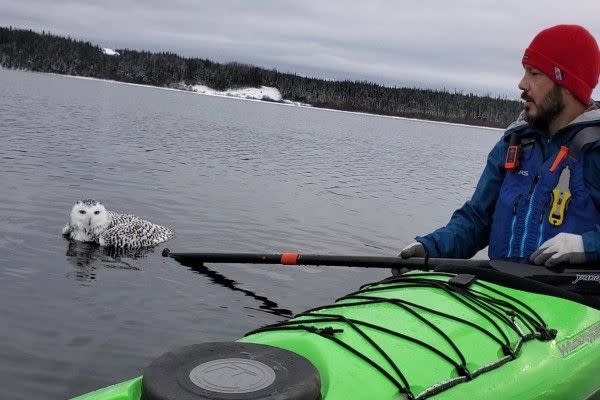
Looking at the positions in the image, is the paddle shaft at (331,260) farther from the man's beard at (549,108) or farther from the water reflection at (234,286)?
the man's beard at (549,108)

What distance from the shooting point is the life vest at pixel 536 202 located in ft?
14.3

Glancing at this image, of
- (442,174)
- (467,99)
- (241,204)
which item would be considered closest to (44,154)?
(241,204)

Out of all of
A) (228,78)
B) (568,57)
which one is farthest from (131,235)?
(228,78)

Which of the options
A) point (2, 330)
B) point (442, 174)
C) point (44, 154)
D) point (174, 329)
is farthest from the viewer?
point (442, 174)

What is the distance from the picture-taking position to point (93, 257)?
26.3 feet

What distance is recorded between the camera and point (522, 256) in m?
4.58

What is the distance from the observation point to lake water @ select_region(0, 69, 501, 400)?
5.31 meters

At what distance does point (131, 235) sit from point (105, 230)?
0.50m

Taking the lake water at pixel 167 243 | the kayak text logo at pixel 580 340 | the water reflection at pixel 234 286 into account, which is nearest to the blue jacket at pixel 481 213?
the kayak text logo at pixel 580 340

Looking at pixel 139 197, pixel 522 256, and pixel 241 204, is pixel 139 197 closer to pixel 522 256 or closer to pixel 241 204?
pixel 241 204

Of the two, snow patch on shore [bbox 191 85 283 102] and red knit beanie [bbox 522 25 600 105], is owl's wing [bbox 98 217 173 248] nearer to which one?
red knit beanie [bbox 522 25 600 105]

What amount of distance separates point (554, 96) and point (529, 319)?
1668mm

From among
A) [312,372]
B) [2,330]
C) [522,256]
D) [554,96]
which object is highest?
[554,96]

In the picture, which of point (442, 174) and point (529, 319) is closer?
point (529, 319)
